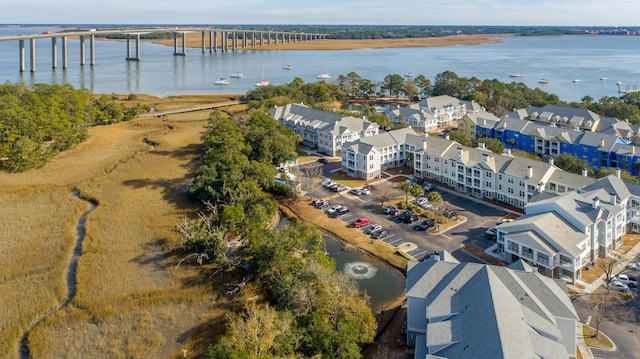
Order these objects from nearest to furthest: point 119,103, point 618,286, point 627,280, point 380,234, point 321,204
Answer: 1. point 618,286
2. point 627,280
3. point 380,234
4. point 321,204
5. point 119,103

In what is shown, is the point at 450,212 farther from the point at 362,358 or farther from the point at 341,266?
the point at 362,358

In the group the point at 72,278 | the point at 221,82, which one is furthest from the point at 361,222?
the point at 221,82

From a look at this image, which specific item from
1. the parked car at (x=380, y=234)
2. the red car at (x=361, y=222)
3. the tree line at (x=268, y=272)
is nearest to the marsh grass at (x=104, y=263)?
the tree line at (x=268, y=272)

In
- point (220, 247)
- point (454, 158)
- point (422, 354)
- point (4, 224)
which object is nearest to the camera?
point (422, 354)

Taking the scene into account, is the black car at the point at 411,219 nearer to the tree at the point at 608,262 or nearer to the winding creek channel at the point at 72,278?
the tree at the point at 608,262

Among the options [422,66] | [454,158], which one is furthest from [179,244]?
[422,66]

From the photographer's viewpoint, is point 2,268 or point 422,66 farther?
point 422,66

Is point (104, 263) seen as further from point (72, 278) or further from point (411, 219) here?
point (411, 219)

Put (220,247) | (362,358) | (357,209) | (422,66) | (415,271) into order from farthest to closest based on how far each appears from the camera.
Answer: (422,66) < (357,209) < (220,247) < (415,271) < (362,358)
